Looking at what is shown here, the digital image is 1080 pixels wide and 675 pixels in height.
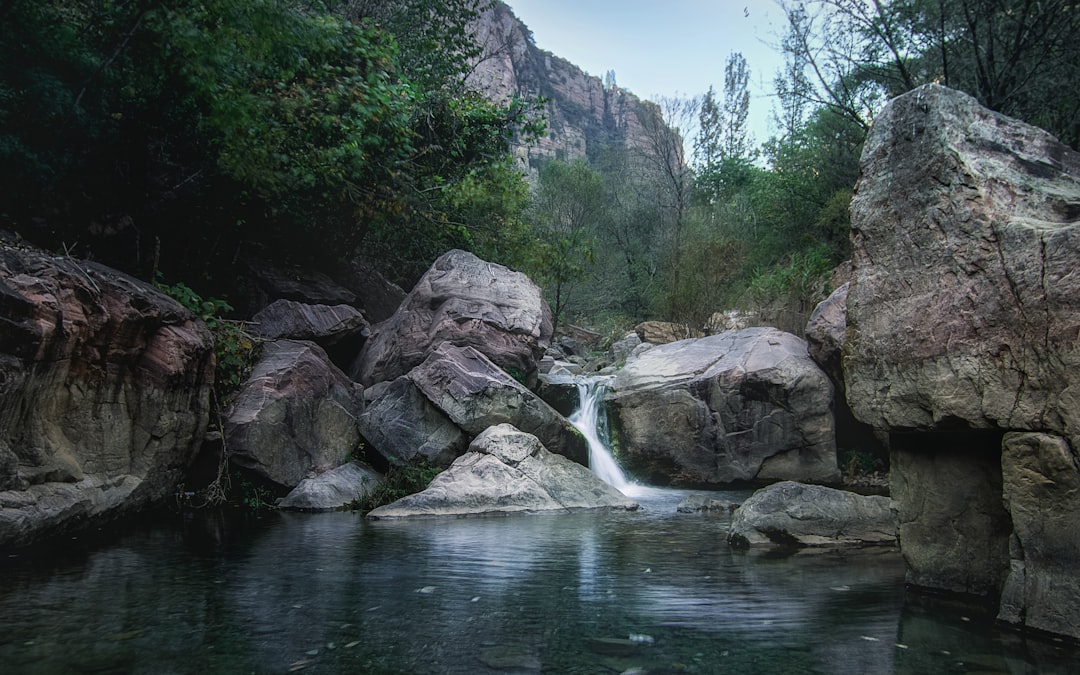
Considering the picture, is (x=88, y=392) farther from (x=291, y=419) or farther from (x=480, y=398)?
(x=480, y=398)

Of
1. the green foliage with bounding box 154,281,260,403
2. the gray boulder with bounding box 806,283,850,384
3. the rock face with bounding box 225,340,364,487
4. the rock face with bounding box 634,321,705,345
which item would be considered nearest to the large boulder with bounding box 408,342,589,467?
the rock face with bounding box 225,340,364,487

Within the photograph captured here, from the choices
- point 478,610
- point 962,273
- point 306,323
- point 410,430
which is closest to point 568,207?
point 306,323

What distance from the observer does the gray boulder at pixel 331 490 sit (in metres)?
9.91

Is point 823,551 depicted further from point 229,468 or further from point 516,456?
point 229,468

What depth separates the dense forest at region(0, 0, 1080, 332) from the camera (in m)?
9.49

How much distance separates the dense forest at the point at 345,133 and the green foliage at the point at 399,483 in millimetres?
4539

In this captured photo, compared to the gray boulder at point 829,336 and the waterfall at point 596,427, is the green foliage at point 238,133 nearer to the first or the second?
the waterfall at point 596,427

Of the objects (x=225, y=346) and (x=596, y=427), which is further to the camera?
(x=596, y=427)

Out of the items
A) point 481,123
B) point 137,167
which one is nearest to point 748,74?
point 481,123

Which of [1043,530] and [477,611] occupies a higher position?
[1043,530]

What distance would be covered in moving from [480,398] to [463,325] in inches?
90.9

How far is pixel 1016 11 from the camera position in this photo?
1216 centimetres

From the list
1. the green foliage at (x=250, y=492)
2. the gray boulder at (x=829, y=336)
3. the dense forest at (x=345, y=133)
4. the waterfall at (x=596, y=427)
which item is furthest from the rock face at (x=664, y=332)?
the green foliage at (x=250, y=492)

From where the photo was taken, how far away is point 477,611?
15.5 ft
